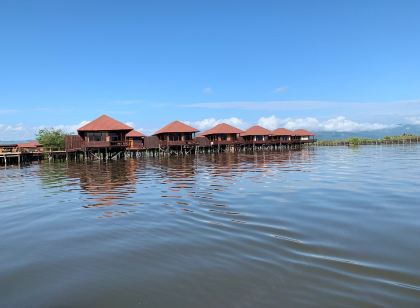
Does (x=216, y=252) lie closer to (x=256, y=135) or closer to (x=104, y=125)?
(x=104, y=125)

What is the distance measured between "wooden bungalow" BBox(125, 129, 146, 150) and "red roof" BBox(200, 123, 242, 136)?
45.6 ft

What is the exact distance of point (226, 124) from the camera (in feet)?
212

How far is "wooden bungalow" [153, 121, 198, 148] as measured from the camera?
170 ft

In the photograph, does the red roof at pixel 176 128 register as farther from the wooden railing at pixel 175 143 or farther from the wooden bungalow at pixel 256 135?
the wooden bungalow at pixel 256 135

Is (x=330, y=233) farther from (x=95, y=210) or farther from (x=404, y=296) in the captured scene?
(x=95, y=210)

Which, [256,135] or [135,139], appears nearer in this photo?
[135,139]

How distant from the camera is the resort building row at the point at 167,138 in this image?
1591 inches

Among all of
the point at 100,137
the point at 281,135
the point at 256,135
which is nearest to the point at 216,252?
the point at 100,137

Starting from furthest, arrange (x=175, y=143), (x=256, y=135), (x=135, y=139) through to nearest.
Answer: (x=256, y=135), (x=135, y=139), (x=175, y=143)

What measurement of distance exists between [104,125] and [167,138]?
43.6 feet

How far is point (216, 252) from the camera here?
18.9ft

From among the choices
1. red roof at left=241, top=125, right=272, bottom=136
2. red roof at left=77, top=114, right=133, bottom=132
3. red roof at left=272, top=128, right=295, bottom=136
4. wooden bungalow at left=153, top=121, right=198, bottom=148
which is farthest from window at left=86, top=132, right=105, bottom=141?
red roof at left=272, top=128, right=295, bottom=136

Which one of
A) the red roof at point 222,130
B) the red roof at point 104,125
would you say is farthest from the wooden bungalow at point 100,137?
the red roof at point 222,130

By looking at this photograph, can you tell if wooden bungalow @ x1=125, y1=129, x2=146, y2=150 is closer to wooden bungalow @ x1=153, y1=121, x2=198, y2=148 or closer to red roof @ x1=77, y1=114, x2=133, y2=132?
wooden bungalow @ x1=153, y1=121, x2=198, y2=148
